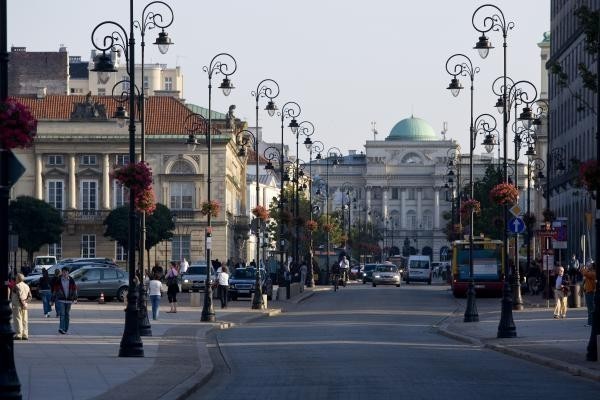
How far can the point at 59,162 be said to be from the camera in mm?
111750

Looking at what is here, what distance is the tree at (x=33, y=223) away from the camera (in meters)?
98.2

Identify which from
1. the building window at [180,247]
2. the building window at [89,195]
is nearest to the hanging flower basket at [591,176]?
the building window at [180,247]

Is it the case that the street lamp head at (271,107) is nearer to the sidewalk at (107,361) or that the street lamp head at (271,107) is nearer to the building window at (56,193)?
the sidewalk at (107,361)

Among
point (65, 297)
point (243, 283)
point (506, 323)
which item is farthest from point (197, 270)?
point (506, 323)

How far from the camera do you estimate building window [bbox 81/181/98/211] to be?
112 meters

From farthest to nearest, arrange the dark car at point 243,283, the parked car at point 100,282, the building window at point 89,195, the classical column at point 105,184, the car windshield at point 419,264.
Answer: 1. the car windshield at point 419,264
2. the building window at point 89,195
3. the classical column at point 105,184
4. the dark car at point 243,283
5. the parked car at point 100,282

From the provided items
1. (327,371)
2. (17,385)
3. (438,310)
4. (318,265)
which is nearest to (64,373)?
(327,371)

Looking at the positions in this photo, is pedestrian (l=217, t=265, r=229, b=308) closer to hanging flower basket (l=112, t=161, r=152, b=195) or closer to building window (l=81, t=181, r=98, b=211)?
hanging flower basket (l=112, t=161, r=152, b=195)

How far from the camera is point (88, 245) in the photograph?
365ft

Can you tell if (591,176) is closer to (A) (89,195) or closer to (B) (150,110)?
(A) (89,195)

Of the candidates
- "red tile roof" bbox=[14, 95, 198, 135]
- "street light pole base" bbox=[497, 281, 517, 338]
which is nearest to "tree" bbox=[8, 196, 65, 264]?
"red tile roof" bbox=[14, 95, 198, 135]

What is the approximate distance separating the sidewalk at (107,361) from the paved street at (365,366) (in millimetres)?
491

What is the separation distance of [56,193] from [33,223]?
12.7 m

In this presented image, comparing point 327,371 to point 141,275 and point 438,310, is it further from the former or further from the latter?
point 438,310
